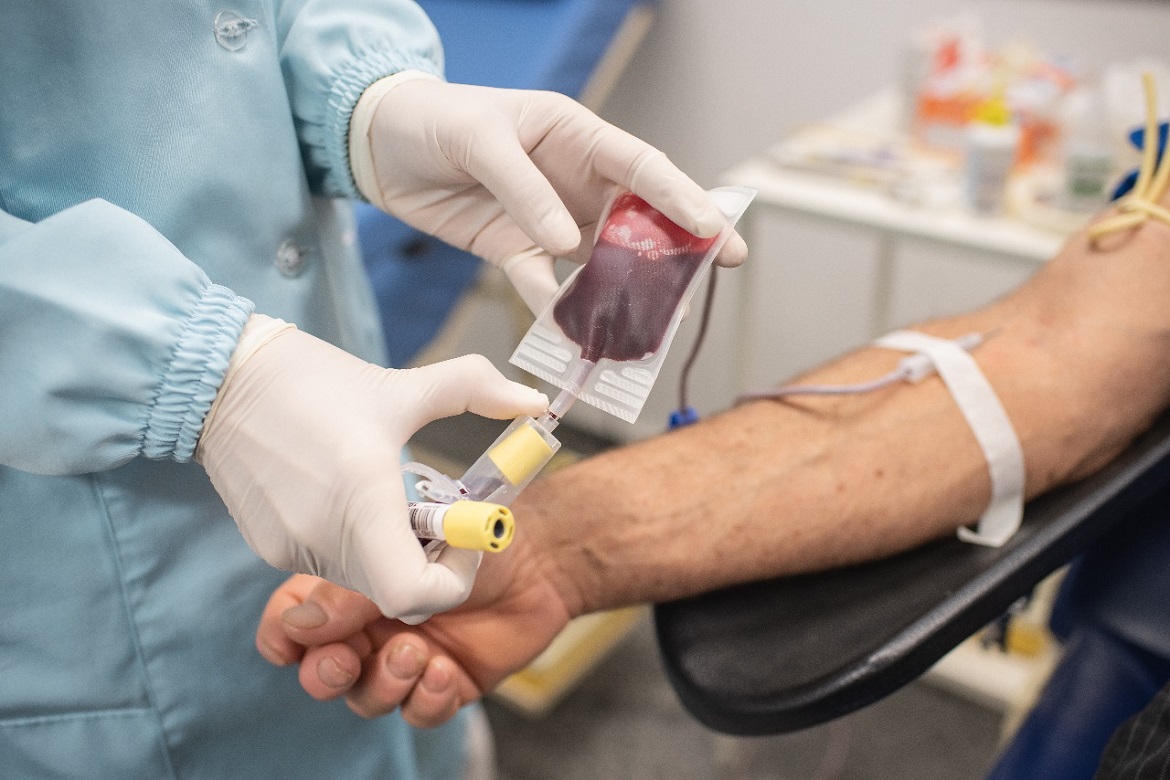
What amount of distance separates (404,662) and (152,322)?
284mm

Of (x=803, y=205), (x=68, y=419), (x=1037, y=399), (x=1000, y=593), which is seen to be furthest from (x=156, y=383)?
(x=803, y=205)

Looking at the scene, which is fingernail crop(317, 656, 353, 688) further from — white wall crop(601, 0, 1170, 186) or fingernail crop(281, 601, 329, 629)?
white wall crop(601, 0, 1170, 186)

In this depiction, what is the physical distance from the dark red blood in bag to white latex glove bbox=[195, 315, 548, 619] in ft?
0.19

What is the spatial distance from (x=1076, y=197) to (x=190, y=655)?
50.1 inches

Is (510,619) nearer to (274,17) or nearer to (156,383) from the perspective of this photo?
(156,383)

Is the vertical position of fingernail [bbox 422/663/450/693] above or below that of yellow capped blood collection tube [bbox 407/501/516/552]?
below

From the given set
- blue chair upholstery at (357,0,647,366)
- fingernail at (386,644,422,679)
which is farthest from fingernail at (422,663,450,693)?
blue chair upholstery at (357,0,647,366)

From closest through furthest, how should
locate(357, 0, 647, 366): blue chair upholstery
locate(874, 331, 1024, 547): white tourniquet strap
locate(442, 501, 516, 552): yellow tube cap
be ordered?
1. locate(442, 501, 516, 552): yellow tube cap
2. locate(874, 331, 1024, 547): white tourniquet strap
3. locate(357, 0, 647, 366): blue chair upholstery

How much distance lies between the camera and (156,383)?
0.52 metres

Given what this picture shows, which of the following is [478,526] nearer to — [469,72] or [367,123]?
[367,123]

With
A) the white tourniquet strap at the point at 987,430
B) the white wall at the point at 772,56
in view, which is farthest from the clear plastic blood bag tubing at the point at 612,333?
the white wall at the point at 772,56

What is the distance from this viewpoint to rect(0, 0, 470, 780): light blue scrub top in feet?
1.70

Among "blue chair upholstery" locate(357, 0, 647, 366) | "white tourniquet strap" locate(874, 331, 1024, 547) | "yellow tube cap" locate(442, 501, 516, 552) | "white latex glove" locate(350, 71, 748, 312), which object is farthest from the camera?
"blue chair upholstery" locate(357, 0, 647, 366)

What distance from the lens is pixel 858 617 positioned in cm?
66
